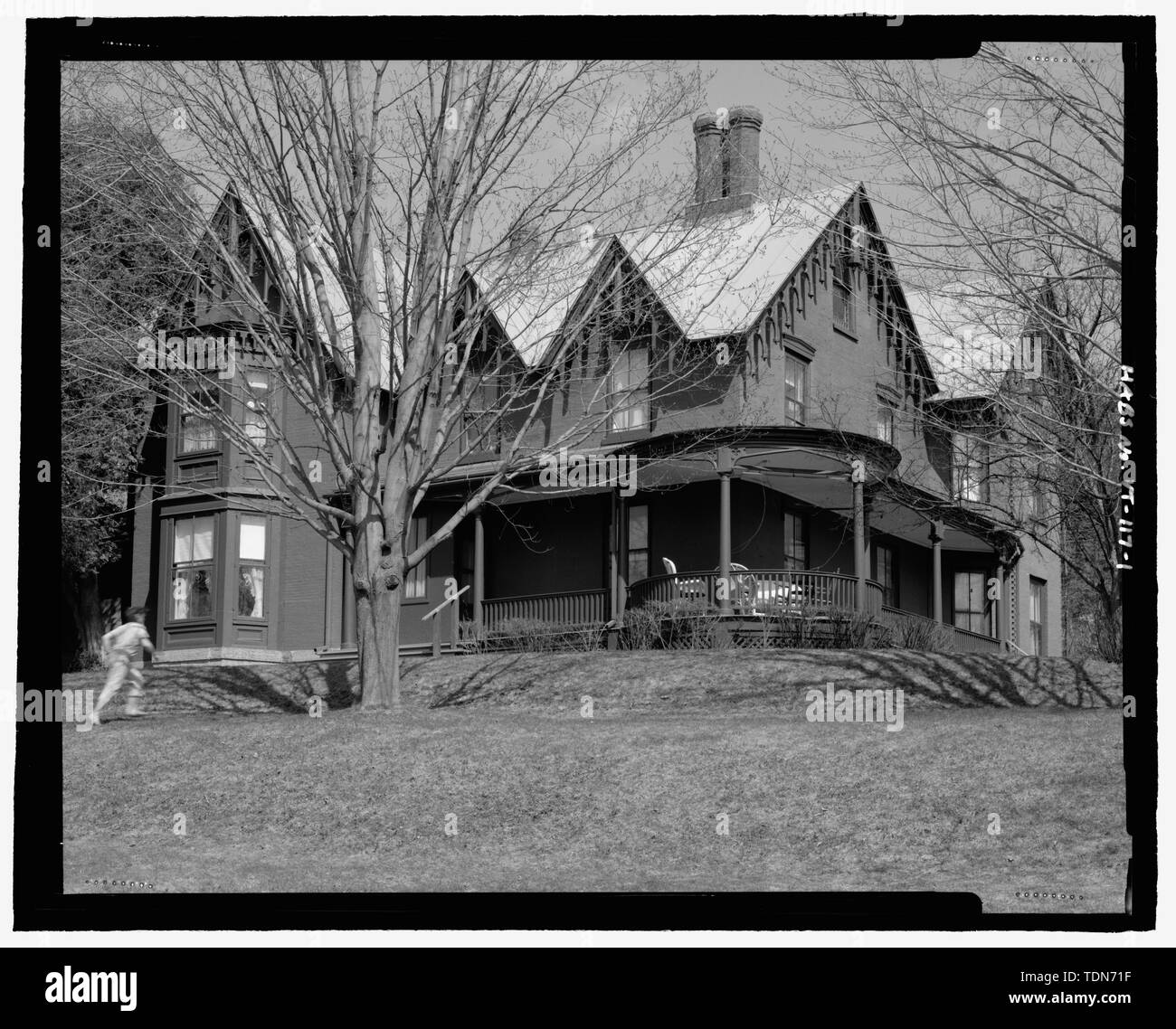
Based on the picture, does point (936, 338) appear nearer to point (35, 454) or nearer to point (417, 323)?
point (417, 323)

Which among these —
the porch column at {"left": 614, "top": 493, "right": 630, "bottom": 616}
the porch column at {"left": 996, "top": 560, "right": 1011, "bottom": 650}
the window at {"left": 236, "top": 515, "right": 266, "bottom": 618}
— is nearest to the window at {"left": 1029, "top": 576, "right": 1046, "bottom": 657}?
the porch column at {"left": 996, "top": 560, "right": 1011, "bottom": 650}

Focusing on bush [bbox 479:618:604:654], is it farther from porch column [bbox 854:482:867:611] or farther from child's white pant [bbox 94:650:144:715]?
child's white pant [bbox 94:650:144:715]

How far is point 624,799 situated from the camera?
13.4m

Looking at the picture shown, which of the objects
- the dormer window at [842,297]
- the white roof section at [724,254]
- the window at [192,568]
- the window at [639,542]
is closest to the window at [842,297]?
the dormer window at [842,297]

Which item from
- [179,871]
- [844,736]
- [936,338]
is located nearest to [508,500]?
[936,338]

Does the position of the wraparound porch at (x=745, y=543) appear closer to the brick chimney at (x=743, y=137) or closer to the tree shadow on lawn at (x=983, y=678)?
the tree shadow on lawn at (x=983, y=678)

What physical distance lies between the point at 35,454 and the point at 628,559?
1705 cm

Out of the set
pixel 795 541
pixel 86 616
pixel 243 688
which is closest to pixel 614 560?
pixel 795 541

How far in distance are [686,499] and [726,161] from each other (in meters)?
5.58

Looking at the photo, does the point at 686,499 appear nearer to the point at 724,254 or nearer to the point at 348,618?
the point at 724,254

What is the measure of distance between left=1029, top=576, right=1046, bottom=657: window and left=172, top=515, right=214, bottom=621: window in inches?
Answer: 686

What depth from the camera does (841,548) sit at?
25.6 m

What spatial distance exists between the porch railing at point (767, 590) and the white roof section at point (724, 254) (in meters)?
3.62

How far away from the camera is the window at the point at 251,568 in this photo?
2594 cm
